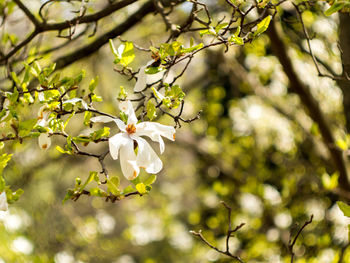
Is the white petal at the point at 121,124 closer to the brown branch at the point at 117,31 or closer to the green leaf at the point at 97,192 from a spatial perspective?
the green leaf at the point at 97,192

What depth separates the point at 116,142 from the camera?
64cm

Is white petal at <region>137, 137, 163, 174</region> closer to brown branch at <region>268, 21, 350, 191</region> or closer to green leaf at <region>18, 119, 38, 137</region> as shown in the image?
green leaf at <region>18, 119, 38, 137</region>

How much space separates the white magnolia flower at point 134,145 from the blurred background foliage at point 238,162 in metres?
0.83

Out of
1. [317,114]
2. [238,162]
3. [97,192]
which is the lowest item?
[238,162]

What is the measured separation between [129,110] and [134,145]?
62mm

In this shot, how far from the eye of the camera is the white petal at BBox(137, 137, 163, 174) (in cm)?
65

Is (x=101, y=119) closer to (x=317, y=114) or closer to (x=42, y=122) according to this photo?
(x=42, y=122)

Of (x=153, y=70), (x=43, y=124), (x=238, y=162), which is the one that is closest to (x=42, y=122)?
(x=43, y=124)

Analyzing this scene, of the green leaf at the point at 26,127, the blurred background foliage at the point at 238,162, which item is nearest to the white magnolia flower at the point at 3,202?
the green leaf at the point at 26,127

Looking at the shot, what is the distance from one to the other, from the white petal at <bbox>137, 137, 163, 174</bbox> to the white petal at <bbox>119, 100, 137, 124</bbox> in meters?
0.04

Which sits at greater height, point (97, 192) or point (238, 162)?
point (97, 192)

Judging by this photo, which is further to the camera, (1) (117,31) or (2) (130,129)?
(1) (117,31)

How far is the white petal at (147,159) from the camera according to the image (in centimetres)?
65

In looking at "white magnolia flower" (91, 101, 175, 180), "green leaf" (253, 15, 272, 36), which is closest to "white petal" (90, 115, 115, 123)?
"white magnolia flower" (91, 101, 175, 180)
